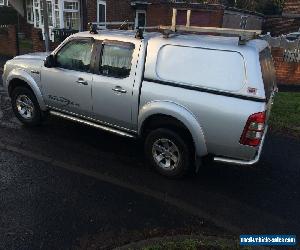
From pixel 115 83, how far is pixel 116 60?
1.32 ft

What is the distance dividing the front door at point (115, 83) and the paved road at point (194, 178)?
2.58 ft

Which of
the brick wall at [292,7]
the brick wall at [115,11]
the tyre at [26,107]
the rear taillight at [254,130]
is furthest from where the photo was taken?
the brick wall at [292,7]

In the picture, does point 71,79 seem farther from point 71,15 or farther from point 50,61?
point 71,15

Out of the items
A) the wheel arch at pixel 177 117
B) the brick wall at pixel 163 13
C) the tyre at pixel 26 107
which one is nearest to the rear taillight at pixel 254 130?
the wheel arch at pixel 177 117

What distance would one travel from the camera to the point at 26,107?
290 inches

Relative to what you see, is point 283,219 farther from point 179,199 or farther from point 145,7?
point 145,7

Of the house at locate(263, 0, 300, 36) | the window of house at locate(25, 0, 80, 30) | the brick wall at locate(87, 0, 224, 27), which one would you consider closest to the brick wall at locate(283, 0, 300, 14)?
the house at locate(263, 0, 300, 36)

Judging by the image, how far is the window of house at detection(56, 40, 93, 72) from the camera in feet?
20.6

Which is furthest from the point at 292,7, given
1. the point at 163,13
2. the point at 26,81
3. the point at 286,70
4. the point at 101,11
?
the point at 26,81

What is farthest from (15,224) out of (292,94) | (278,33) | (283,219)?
(278,33)

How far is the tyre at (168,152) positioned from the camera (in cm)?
548

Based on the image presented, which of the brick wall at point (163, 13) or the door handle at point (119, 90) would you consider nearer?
the door handle at point (119, 90)

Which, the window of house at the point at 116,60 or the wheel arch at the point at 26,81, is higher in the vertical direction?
the window of house at the point at 116,60

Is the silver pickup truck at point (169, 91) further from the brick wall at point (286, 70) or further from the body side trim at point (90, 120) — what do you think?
the brick wall at point (286, 70)
